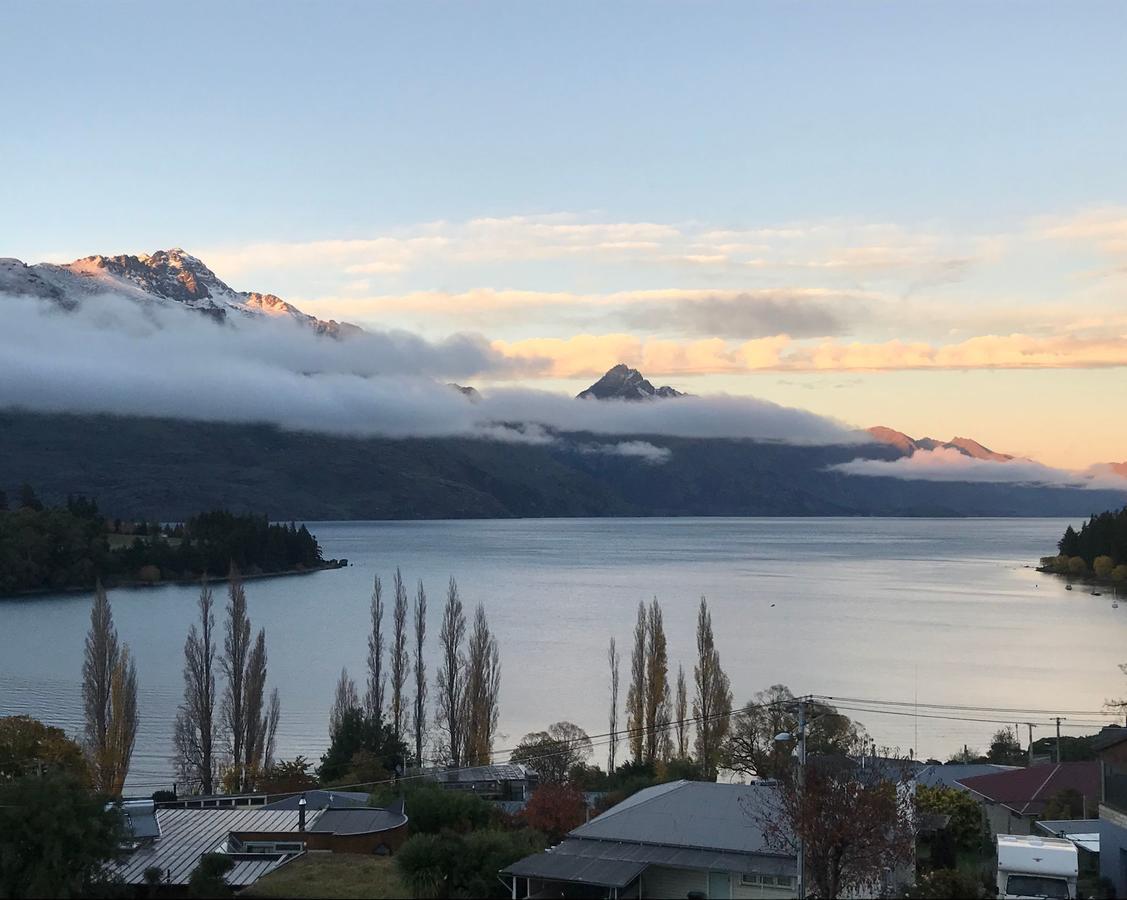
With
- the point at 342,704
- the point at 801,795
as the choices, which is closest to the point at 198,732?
the point at 342,704

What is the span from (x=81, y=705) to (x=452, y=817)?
114 ft

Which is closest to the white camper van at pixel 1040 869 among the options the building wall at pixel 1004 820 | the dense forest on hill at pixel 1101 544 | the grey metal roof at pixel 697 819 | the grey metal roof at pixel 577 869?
the grey metal roof at pixel 697 819

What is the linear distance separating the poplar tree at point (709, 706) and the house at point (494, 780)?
6.56 m

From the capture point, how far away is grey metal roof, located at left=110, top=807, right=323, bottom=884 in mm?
22797

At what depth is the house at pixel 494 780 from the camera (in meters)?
33.2

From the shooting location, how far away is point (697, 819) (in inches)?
854

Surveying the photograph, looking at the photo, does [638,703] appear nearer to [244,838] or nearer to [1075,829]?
[1075,829]

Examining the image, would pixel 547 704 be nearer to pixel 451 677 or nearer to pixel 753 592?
pixel 451 677

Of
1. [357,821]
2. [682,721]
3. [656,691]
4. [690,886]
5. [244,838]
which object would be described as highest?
[690,886]

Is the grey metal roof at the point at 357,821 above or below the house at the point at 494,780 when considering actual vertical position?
above

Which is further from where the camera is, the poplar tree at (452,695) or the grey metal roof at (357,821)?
the poplar tree at (452,695)

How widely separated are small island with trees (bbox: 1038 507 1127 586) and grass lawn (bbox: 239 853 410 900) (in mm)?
106642

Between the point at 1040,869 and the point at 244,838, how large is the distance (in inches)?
628

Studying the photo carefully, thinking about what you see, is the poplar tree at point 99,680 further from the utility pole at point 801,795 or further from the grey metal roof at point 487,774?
the utility pole at point 801,795
